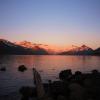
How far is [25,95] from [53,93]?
720cm

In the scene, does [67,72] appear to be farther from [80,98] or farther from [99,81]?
[80,98]

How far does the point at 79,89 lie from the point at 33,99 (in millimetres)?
8812

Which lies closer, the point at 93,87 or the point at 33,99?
the point at 93,87

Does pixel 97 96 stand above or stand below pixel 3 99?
above

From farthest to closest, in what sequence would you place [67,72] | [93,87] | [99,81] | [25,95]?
[67,72], [25,95], [99,81], [93,87]

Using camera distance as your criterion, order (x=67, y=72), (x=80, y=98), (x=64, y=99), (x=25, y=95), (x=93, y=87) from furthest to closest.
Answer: (x=67, y=72), (x=25, y=95), (x=93, y=87), (x=64, y=99), (x=80, y=98)

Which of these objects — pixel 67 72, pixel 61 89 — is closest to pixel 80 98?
pixel 61 89

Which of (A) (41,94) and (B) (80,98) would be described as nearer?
(B) (80,98)

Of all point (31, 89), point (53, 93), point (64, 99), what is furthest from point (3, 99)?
point (64, 99)

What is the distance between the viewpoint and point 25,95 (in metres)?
25.2

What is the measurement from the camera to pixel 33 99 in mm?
23141

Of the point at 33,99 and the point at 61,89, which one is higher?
the point at 61,89

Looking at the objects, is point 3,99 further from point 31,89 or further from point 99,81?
point 99,81

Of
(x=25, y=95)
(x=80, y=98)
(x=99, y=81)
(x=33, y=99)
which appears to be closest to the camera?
(x=80, y=98)
